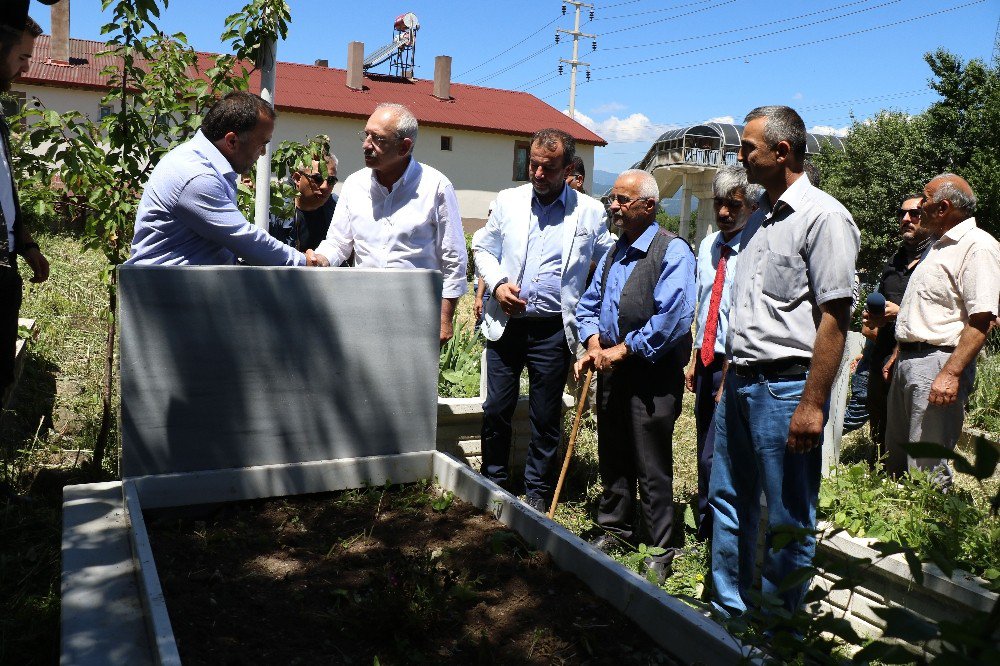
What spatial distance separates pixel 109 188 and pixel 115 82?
623 mm

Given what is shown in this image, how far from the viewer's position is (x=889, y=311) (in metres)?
5.61

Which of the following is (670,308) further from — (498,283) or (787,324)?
(787,324)

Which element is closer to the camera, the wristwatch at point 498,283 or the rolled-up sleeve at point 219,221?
the rolled-up sleeve at point 219,221

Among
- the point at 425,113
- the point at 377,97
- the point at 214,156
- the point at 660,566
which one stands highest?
the point at 377,97

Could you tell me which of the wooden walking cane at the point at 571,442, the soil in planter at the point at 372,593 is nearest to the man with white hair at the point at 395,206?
the wooden walking cane at the point at 571,442

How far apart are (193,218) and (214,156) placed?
1.03 ft

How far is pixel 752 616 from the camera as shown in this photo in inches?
69.2

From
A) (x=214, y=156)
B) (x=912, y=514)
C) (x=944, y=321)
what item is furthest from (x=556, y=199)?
(x=912, y=514)

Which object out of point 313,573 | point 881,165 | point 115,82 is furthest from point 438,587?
point 881,165

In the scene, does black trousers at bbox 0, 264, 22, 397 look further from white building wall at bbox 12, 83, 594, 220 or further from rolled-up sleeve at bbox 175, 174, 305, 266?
Answer: white building wall at bbox 12, 83, 594, 220

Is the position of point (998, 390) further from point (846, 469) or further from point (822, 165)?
point (822, 165)

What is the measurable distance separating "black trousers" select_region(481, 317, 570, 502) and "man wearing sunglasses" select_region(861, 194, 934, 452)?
2278mm

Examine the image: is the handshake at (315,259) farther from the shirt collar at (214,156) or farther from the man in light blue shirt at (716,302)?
the man in light blue shirt at (716,302)

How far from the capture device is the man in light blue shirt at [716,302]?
467 cm
